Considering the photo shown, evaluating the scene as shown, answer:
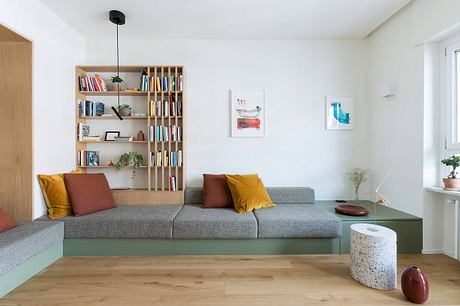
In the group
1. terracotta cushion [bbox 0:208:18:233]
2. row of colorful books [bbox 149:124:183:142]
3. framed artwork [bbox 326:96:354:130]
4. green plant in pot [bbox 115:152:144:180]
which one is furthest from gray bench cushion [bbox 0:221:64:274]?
framed artwork [bbox 326:96:354:130]

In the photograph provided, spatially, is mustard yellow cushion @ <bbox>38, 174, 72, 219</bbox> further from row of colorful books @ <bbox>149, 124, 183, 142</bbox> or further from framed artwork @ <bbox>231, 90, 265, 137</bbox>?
framed artwork @ <bbox>231, 90, 265, 137</bbox>

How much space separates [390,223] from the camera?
8.59 ft

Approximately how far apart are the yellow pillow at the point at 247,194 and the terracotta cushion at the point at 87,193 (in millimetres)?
1526

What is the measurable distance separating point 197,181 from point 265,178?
1002 mm

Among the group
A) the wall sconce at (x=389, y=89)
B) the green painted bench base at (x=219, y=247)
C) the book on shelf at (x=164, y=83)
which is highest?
the book on shelf at (x=164, y=83)

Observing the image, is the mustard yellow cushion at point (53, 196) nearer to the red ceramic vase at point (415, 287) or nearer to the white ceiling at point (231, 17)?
the white ceiling at point (231, 17)

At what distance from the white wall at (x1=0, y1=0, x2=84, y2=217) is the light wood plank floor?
3.12 ft

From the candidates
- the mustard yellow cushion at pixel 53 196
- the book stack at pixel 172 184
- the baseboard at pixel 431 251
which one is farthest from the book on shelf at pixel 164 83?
the baseboard at pixel 431 251

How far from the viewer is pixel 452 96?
2488mm

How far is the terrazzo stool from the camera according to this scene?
1.94m

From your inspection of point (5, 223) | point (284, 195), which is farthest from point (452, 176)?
point (5, 223)

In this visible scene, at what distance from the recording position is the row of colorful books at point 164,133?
3242 mm

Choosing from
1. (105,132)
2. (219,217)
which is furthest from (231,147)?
(105,132)

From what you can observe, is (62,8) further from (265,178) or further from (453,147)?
(453,147)
